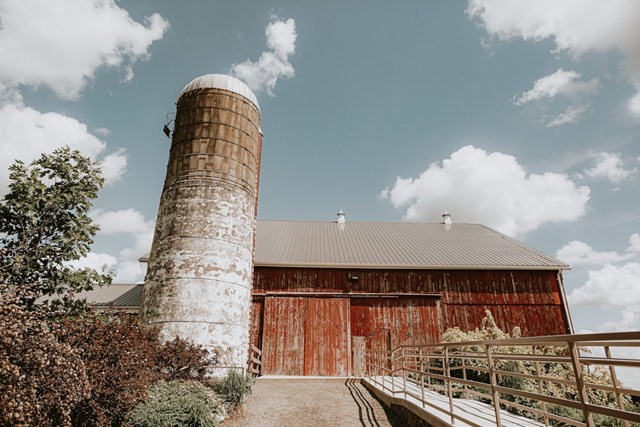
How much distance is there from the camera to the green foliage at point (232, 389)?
29.5 ft

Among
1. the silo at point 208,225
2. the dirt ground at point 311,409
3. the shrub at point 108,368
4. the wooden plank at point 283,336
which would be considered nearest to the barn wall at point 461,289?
the wooden plank at point 283,336

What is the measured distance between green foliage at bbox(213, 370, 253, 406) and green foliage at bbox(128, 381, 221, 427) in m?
0.79

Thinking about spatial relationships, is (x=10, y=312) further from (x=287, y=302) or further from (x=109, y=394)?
(x=287, y=302)

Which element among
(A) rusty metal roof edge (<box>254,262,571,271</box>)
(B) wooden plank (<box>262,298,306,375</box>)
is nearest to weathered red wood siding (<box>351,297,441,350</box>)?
(A) rusty metal roof edge (<box>254,262,571,271</box>)

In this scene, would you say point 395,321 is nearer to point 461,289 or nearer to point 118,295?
point 461,289

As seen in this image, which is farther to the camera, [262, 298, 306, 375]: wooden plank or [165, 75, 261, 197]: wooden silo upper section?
[262, 298, 306, 375]: wooden plank

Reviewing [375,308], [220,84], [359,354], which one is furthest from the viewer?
[375,308]

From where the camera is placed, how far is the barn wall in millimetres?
17297

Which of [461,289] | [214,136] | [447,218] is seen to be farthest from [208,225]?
[447,218]

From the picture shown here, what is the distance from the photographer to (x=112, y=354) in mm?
6703

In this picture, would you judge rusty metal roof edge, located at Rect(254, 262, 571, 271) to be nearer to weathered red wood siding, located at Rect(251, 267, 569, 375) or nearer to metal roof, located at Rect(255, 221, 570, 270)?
metal roof, located at Rect(255, 221, 570, 270)

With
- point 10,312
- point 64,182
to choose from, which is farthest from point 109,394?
point 64,182

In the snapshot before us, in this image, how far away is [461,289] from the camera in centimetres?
1762

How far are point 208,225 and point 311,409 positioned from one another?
20.8ft
